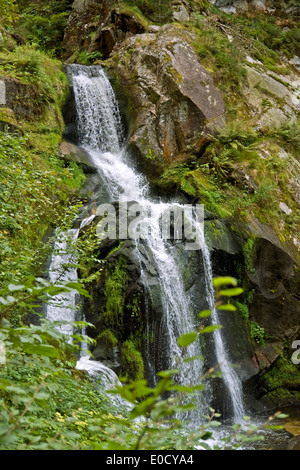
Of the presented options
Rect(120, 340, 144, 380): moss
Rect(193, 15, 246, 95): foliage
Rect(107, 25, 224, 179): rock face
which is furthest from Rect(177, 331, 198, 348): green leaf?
Rect(193, 15, 246, 95): foliage

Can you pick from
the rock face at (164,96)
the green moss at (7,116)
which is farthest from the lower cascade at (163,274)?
the green moss at (7,116)

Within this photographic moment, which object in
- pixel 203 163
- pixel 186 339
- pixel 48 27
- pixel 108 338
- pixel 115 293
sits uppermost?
pixel 48 27

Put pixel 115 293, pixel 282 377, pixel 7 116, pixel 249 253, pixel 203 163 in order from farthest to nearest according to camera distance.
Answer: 1. pixel 203 163
2. pixel 249 253
3. pixel 282 377
4. pixel 7 116
5. pixel 115 293

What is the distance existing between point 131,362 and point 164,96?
8188 mm

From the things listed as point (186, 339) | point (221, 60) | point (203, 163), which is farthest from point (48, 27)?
point (186, 339)

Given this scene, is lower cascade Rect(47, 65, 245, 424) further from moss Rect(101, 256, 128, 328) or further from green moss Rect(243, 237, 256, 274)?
green moss Rect(243, 237, 256, 274)

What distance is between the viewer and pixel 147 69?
11.4m

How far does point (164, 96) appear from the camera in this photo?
10.8 m

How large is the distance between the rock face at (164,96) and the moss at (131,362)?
5.74m

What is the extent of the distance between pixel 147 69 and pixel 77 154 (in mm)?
4178

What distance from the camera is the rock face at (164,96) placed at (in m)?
10.5

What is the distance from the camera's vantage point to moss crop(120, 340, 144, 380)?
6215 millimetres

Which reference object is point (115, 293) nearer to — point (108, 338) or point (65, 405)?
point (108, 338)

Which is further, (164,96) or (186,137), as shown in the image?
(164,96)
